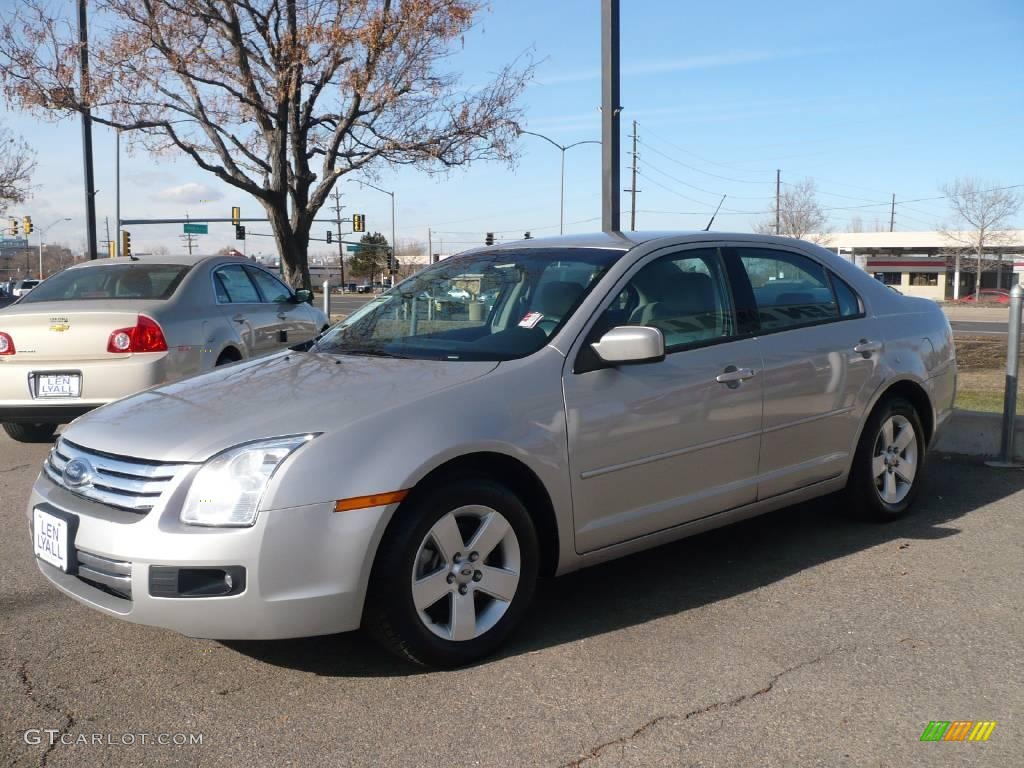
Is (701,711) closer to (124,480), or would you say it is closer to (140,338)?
(124,480)

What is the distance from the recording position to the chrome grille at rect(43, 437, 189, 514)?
340 centimetres

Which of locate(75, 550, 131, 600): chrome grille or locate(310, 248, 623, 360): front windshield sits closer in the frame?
locate(75, 550, 131, 600): chrome grille

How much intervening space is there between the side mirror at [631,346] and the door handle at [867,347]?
1.66m

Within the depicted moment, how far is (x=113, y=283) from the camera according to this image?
26.8 feet

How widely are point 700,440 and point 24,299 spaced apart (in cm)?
600

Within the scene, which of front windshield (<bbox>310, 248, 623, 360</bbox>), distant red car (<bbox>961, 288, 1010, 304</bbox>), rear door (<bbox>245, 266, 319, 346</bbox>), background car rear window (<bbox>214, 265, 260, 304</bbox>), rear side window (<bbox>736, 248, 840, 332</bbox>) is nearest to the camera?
front windshield (<bbox>310, 248, 623, 360</bbox>)

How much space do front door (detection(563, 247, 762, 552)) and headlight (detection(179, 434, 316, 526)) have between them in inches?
46.2

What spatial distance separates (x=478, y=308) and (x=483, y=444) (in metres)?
1.18

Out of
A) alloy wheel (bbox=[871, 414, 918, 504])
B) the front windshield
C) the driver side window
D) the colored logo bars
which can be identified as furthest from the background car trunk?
the colored logo bars

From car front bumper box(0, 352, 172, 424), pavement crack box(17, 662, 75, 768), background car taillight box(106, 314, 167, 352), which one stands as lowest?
pavement crack box(17, 662, 75, 768)

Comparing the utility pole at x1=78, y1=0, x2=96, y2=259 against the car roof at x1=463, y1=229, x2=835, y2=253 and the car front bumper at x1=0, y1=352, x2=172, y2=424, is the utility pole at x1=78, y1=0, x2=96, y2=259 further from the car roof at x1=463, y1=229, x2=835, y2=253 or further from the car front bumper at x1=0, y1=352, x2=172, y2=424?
the car roof at x1=463, y1=229, x2=835, y2=253

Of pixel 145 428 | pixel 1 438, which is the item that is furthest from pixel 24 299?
pixel 145 428

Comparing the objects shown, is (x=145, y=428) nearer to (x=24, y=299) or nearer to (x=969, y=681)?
(x=969, y=681)

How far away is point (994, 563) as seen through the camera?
497 centimetres
